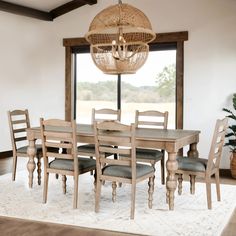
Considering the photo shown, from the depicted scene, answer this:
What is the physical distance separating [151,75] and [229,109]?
1.56 meters

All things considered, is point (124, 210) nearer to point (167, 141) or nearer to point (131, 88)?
point (167, 141)

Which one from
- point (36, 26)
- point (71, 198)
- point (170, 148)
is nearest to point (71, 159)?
point (71, 198)

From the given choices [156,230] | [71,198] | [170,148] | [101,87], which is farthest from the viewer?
[101,87]

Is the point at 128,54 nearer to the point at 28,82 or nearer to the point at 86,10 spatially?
the point at 86,10

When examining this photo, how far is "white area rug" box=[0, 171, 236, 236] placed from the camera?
11.8 ft

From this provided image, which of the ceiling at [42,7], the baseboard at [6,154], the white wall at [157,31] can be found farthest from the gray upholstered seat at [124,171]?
the ceiling at [42,7]

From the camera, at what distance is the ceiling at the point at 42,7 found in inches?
267

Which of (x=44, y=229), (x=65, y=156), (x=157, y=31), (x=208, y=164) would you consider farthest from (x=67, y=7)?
(x=44, y=229)

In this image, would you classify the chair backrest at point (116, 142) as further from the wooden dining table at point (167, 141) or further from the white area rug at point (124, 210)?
the white area rug at point (124, 210)

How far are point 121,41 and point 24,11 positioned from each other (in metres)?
3.19

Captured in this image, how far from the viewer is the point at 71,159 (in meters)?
4.27

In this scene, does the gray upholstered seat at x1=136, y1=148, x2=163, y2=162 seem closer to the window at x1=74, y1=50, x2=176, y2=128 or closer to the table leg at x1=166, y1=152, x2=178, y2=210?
the table leg at x1=166, y1=152, x2=178, y2=210

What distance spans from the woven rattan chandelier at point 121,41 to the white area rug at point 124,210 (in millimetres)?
Answer: 1536

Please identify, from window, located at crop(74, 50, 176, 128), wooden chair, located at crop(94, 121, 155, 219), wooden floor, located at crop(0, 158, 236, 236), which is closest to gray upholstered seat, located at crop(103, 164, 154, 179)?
wooden chair, located at crop(94, 121, 155, 219)
